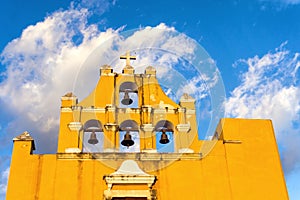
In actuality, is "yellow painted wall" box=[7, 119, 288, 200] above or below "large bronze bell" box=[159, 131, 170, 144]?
below

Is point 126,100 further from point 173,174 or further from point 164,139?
point 173,174

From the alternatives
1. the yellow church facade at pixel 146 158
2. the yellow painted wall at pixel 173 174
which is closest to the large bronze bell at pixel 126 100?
the yellow church facade at pixel 146 158

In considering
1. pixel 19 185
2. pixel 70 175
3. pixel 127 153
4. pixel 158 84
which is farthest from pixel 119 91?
pixel 19 185

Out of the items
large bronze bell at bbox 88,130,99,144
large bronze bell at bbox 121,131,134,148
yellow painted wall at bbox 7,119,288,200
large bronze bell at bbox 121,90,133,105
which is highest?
large bronze bell at bbox 121,90,133,105

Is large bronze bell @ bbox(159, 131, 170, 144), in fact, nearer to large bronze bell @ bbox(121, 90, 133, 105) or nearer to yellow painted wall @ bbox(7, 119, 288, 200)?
yellow painted wall @ bbox(7, 119, 288, 200)

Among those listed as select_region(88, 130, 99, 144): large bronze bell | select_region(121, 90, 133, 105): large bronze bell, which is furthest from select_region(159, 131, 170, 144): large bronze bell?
select_region(88, 130, 99, 144): large bronze bell

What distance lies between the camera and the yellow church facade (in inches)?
452

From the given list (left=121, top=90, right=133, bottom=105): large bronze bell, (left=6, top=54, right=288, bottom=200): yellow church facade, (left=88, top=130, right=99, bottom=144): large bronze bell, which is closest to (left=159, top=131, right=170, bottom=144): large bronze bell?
(left=6, top=54, right=288, bottom=200): yellow church facade

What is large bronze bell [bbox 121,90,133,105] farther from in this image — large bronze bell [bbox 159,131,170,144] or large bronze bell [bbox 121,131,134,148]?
large bronze bell [bbox 159,131,170,144]

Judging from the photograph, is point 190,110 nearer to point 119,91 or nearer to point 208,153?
point 208,153

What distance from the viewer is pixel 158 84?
13.7 metres

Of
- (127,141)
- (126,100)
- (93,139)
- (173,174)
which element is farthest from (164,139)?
(93,139)

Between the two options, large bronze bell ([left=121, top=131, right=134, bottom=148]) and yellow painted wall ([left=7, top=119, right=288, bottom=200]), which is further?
large bronze bell ([left=121, top=131, right=134, bottom=148])

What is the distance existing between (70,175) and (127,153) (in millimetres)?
1791
